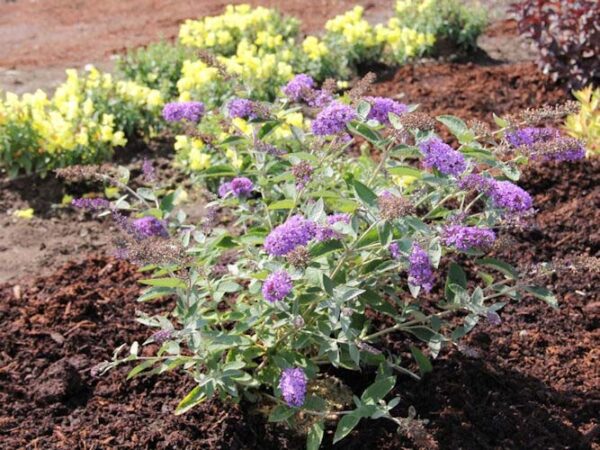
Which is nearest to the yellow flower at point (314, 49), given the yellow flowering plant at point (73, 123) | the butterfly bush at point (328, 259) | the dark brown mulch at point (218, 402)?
the yellow flowering plant at point (73, 123)

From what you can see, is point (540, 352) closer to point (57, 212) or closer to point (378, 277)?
point (378, 277)

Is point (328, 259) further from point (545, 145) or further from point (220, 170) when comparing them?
point (545, 145)

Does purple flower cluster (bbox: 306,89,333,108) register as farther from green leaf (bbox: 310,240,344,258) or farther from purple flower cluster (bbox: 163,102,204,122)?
green leaf (bbox: 310,240,344,258)

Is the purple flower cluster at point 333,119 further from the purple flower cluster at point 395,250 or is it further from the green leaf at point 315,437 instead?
the green leaf at point 315,437

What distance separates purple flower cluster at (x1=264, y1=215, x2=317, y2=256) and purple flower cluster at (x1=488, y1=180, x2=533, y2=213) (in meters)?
0.57

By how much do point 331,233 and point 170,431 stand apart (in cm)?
104

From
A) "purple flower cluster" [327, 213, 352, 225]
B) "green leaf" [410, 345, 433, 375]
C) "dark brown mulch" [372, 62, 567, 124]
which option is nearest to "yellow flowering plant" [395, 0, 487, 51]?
"dark brown mulch" [372, 62, 567, 124]

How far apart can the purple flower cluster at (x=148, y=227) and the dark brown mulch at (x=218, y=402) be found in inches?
23.3

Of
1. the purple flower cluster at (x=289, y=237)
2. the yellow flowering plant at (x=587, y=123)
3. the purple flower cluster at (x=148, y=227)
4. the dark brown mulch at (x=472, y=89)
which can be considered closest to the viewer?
the purple flower cluster at (x=289, y=237)

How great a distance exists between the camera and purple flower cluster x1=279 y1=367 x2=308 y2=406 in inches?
104

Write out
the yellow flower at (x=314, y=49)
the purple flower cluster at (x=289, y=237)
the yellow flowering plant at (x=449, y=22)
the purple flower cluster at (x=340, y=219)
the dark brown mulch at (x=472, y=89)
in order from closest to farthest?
the purple flower cluster at (x=289, y=237), the purple flower cluster at (x=340, y=219), the dark brown mulch at (x=472, y=89), the yellow flower at (x=314, y=49), the yellow flowering plant at (x=449, y=22)

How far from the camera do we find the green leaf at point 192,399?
2.99 meters

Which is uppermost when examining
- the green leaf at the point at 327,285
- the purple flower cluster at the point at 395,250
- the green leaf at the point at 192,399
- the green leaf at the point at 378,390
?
the purple flower cluster at the point at 395,250

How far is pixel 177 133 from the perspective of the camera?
227 inches
